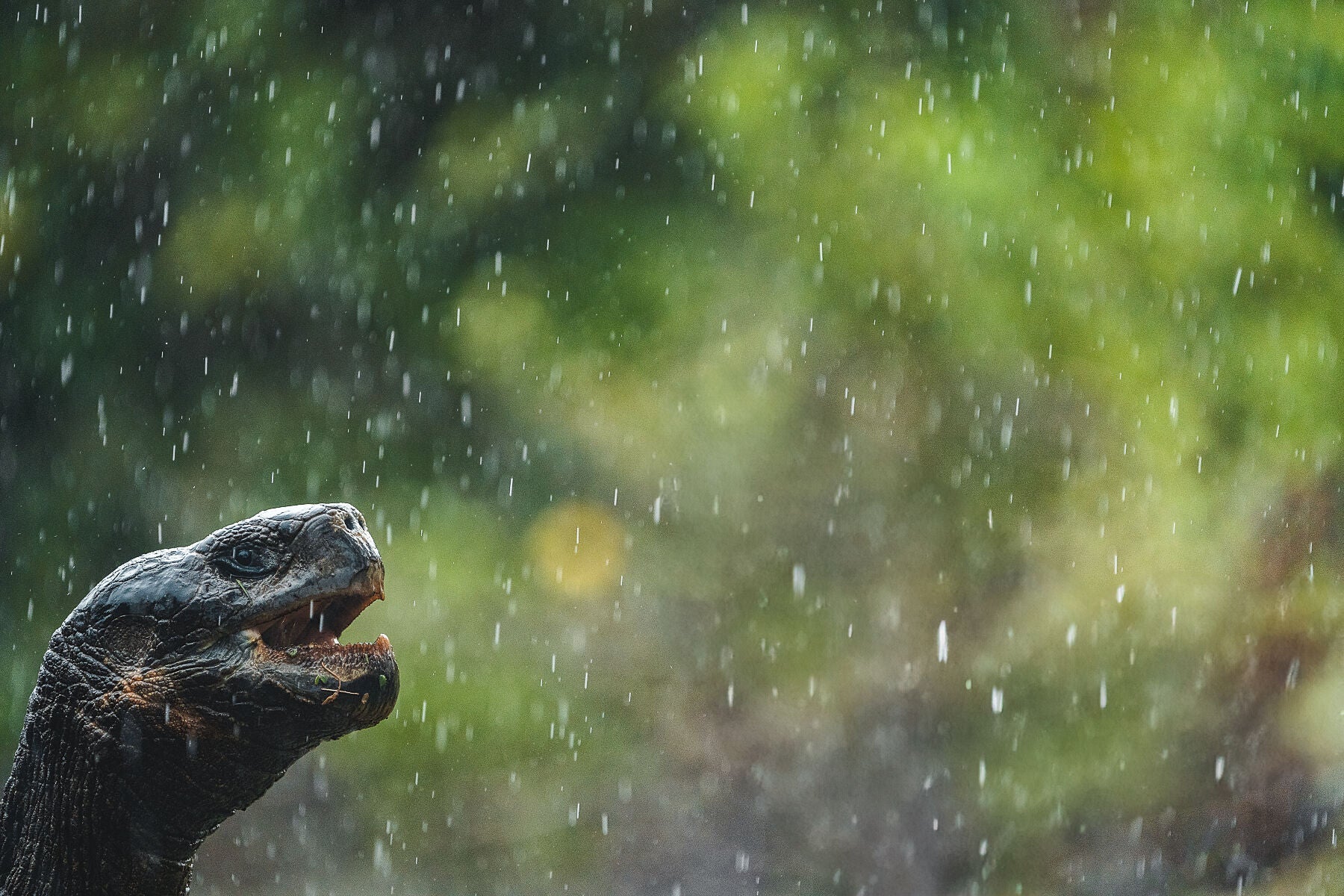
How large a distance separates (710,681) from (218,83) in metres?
4.69

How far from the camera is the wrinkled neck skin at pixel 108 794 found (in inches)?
80.1

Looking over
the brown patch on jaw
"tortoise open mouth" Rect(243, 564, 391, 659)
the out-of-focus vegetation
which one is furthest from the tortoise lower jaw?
the out-of-focus vegetation

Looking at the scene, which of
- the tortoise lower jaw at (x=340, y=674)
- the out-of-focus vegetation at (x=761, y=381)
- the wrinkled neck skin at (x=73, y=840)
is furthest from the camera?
the out-of-focus vegetation at (x=761, y=381)

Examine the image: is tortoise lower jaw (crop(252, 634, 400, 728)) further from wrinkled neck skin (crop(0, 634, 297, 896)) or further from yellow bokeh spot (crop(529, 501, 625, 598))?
yellow bokeh spot (crop(529, 501, 625, 598))

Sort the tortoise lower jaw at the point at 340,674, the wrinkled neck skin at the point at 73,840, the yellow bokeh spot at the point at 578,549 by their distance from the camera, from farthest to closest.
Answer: the yellow bokeh spot at the point at 578,549 → the wrinkled neck skin at the point at 73,840 → the tortoise lower jaw at the point at 340,674

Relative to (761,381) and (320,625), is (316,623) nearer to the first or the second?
(320,625)

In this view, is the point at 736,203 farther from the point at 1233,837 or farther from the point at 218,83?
the point at 1233,837

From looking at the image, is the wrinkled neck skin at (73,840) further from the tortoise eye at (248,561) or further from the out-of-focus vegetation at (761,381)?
the out-of-focus vegetation at (761,381)

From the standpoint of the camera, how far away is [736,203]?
818cm

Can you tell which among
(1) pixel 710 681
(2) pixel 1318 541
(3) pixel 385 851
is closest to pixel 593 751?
(1) pixel 710 681

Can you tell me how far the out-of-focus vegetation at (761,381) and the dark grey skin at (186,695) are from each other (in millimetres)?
5747

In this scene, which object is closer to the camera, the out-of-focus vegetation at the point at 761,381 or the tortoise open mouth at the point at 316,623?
the tortoise open mouth at the point at 316,623

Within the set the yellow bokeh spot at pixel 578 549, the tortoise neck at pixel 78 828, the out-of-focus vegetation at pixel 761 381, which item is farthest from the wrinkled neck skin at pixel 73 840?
the yellow bokeh spot at pixel 578 549

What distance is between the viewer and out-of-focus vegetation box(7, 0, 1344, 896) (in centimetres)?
751
